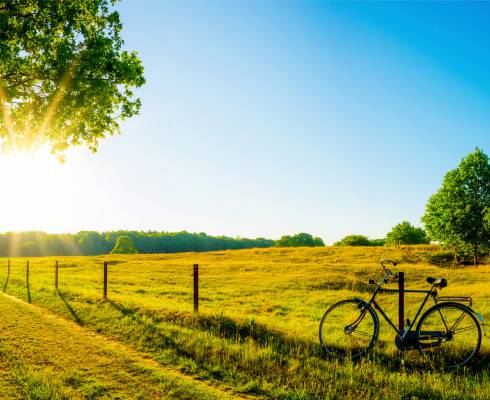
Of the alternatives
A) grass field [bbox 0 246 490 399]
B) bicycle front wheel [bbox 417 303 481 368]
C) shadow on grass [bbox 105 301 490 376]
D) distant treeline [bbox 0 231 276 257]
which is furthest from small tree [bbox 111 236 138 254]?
bicycle front wheel [bbox 417 303 481 368]

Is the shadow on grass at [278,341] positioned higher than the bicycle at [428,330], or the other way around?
the bicycle at [428,330]

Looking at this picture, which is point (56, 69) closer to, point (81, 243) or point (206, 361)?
point (206, 361)

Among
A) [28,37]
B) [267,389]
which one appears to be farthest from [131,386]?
[28,37]

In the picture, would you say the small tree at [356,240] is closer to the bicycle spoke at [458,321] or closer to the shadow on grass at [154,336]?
the shadow on grass at [154,336]

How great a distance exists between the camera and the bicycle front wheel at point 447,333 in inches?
305

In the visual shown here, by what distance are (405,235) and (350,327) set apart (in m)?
85.2

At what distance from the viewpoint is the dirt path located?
20.4 feet

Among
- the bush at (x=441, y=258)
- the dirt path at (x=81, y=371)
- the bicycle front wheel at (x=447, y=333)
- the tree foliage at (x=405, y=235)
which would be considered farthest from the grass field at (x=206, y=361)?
the tree foliage at (x=405, y=235)

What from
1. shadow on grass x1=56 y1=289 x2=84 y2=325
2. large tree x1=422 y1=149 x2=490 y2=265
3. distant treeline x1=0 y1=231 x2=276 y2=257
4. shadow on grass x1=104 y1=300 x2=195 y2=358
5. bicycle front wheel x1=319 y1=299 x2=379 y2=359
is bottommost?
distant treeline x1=0 y1=231 x2=276 y2=257

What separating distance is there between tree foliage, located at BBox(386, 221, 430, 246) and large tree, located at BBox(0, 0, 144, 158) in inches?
3168

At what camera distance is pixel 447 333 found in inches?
313

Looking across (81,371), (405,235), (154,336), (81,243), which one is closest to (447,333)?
(154,336)

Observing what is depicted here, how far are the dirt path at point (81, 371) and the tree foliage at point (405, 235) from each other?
8505 cm

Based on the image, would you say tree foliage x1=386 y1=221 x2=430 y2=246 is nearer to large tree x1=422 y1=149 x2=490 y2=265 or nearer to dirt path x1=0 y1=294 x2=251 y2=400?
large tree x1=422 y1=149 x2=490 y2=265
